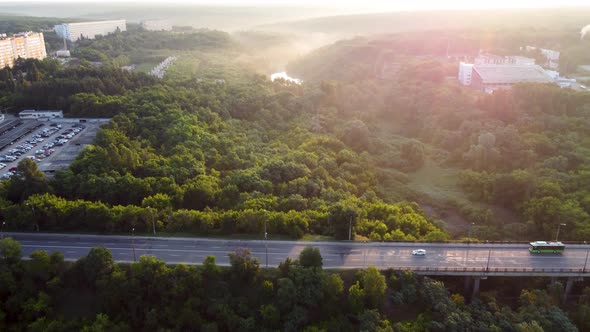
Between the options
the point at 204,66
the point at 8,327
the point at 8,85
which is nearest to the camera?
the point at 8,327

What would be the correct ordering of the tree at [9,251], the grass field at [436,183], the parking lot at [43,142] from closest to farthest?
the tree at [9,251] → the parking lot at [43,142] → the grass field at [436,183]

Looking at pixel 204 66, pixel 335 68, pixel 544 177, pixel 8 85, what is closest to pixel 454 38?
pixel 335 68

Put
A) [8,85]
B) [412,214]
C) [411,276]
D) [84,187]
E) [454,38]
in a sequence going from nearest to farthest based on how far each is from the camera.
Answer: [411,276]
[84,187]
[412,214]
[8,85]
[454,38]

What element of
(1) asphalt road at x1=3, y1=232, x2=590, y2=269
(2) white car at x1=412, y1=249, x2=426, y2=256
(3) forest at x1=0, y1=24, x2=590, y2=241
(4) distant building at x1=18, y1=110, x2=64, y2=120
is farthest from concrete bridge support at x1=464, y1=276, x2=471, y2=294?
(4) distant building at x1=18, y1=110, x2=64, y2=120

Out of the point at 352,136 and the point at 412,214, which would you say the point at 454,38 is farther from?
the point at 412,214

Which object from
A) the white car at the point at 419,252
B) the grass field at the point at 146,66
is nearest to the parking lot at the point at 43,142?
the white car at the point at 419,252

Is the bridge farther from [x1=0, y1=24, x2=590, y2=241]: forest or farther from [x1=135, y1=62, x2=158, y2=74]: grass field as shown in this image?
[x1=135, y1=62, x2=158, y2=74]: grass field

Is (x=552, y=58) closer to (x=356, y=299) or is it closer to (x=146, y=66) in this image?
(x=146, y=66)

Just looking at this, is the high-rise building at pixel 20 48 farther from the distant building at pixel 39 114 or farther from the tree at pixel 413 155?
the tree at pixel 413 155
